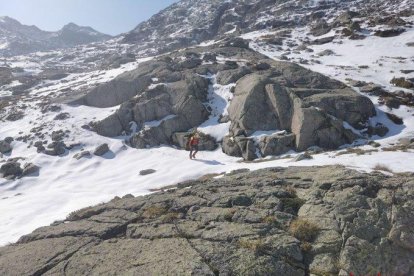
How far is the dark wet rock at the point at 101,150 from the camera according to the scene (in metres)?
28.4

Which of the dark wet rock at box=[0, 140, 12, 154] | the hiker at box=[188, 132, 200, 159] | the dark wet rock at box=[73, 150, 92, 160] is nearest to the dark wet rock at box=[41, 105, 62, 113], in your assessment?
the dark wet rock at box=[0, 140, 12, 154]

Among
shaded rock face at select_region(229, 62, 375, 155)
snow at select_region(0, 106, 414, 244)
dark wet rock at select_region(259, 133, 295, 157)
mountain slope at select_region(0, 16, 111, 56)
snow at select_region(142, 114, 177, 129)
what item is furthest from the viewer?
mountain slope at select_region(0, 16, 111, 56)

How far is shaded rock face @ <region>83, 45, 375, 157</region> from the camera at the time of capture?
2459cm

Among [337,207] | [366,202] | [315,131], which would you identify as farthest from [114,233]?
[315,131]

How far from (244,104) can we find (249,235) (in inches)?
777

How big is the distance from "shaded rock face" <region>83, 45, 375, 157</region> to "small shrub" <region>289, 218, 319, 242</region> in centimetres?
1474

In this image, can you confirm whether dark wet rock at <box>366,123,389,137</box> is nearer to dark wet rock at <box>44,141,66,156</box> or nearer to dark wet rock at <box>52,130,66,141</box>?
dark wet rock at <box>44,141,66,156</box>

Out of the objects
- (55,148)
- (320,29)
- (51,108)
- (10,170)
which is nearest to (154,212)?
(10,170)

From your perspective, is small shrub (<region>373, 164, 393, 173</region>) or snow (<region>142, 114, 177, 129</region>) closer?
small shrub (<region>373, 164, 393, 173</region>)

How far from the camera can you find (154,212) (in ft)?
37.8

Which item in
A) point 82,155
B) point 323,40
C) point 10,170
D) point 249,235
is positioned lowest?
point 82,155

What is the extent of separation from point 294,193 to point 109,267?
6.25 m

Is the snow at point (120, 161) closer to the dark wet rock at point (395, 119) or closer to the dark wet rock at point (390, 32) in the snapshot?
the dark wet rock at point (395, 119)

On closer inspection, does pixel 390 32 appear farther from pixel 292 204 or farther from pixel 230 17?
pixel 230 17
